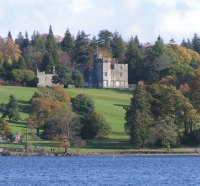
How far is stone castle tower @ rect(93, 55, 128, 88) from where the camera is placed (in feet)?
566

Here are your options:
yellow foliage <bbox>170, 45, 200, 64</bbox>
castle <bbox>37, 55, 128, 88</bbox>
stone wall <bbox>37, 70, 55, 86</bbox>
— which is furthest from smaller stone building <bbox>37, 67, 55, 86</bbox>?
yellow foliage <bbox>170, 45, 200, 64</bbox>

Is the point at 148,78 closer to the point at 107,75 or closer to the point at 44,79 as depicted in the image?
the point at 107,75

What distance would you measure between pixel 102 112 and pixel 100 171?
56.0 meters

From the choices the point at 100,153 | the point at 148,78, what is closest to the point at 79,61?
the point at 148,78

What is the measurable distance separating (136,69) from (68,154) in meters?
76.9

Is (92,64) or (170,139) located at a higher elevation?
(92,64)

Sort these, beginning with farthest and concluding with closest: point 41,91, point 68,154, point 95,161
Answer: point 41,91 → point 68,154 → point 95,161

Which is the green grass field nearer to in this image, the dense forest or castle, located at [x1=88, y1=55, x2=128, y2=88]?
the dense forest

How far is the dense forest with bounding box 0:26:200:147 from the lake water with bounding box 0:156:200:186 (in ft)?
18.1

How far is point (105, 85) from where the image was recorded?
172 metres

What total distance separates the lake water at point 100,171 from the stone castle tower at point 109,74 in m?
72.2

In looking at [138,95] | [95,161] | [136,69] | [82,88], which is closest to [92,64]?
[136,69]

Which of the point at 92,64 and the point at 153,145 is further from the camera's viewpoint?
the point at 92,64

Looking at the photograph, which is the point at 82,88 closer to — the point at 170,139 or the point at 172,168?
the point at 170,139
